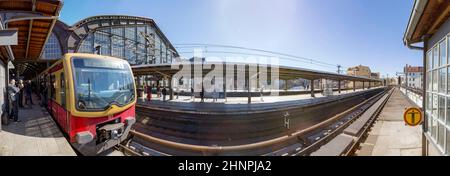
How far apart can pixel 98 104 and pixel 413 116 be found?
332 inches

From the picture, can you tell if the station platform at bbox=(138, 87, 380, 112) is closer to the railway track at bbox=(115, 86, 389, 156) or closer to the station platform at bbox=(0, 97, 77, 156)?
the railway track at bbox=(115, 86, 389, 156)

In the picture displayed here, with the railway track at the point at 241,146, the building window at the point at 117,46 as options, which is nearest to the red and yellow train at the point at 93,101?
the railway track at the point at 241,146

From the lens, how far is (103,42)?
38500 millimetres

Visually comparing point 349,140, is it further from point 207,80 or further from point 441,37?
point 207,80

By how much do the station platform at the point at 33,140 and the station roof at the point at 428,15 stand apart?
836 cm

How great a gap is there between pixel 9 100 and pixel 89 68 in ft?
15.6

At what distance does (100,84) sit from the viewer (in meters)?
5.96

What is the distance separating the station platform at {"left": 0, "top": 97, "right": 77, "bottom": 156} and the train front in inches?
15.4

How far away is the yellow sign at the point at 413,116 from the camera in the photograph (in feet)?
17.7

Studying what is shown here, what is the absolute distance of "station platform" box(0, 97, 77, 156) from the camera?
4.99 m

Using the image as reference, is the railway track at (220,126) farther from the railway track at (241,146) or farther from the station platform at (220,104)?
the station platform at (220,104)
